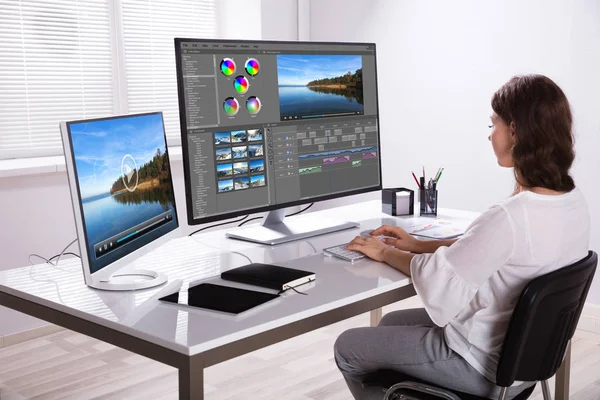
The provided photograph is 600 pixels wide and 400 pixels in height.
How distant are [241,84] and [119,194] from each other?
24.6 inches

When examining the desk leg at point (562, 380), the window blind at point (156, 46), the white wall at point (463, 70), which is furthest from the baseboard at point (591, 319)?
the window blind at point (156, 46)

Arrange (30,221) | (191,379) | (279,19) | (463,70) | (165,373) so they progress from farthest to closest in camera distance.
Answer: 1. (279,19)
2. (463,70)
3. (30,221)
4. (165,373)
5. (191,379)

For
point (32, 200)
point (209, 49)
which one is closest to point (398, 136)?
point (32, 200)

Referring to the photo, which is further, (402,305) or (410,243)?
(402,305)

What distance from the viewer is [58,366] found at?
11.1 ft

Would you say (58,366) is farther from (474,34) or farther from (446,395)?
(474,34)

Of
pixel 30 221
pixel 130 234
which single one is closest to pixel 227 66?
pixel 130 234

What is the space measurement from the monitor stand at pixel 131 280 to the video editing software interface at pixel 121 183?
74 mm

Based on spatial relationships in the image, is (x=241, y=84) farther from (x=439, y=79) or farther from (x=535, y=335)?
(x=439, y=79)

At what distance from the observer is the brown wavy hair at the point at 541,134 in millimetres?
1881

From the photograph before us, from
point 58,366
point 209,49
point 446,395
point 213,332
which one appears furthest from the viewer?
point 58,366

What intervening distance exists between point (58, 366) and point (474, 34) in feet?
8.61

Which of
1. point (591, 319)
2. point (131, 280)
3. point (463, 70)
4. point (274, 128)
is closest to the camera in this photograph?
point (131, 280)

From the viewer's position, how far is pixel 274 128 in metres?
2.46
